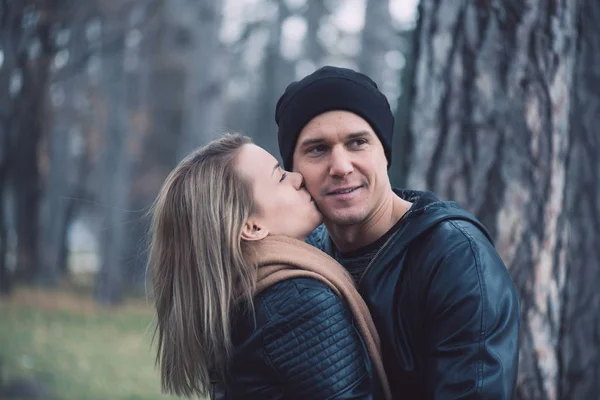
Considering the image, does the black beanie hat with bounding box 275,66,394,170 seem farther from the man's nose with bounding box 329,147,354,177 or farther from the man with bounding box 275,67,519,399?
the man's nose with bounding box 329,147,354,177

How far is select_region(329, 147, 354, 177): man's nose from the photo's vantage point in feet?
10.2

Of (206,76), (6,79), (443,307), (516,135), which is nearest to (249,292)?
(443,307)

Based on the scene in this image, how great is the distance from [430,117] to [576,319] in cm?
196

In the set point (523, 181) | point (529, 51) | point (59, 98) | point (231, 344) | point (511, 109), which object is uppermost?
point (59, 98)

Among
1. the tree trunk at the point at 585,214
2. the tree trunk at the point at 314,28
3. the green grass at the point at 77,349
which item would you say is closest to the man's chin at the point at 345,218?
the tree trunk at the point at 585,214

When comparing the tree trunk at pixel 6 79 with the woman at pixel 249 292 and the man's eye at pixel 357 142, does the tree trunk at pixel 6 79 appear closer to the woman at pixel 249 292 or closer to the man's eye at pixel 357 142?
the woman at pixel 249 292

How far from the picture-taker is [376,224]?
3234 mm

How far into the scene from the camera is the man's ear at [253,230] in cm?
309

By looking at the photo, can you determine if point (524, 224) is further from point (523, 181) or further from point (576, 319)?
point (576, 319)

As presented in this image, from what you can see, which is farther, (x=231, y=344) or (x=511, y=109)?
(x=511, y=109)

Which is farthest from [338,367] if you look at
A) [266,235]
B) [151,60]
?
[151,60]

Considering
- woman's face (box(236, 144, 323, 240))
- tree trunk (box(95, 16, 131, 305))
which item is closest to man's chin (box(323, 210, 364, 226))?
woman's face (box(236, 144, 323, 240))

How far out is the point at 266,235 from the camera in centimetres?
312

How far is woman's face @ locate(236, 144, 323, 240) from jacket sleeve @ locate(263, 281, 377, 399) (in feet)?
1.55
